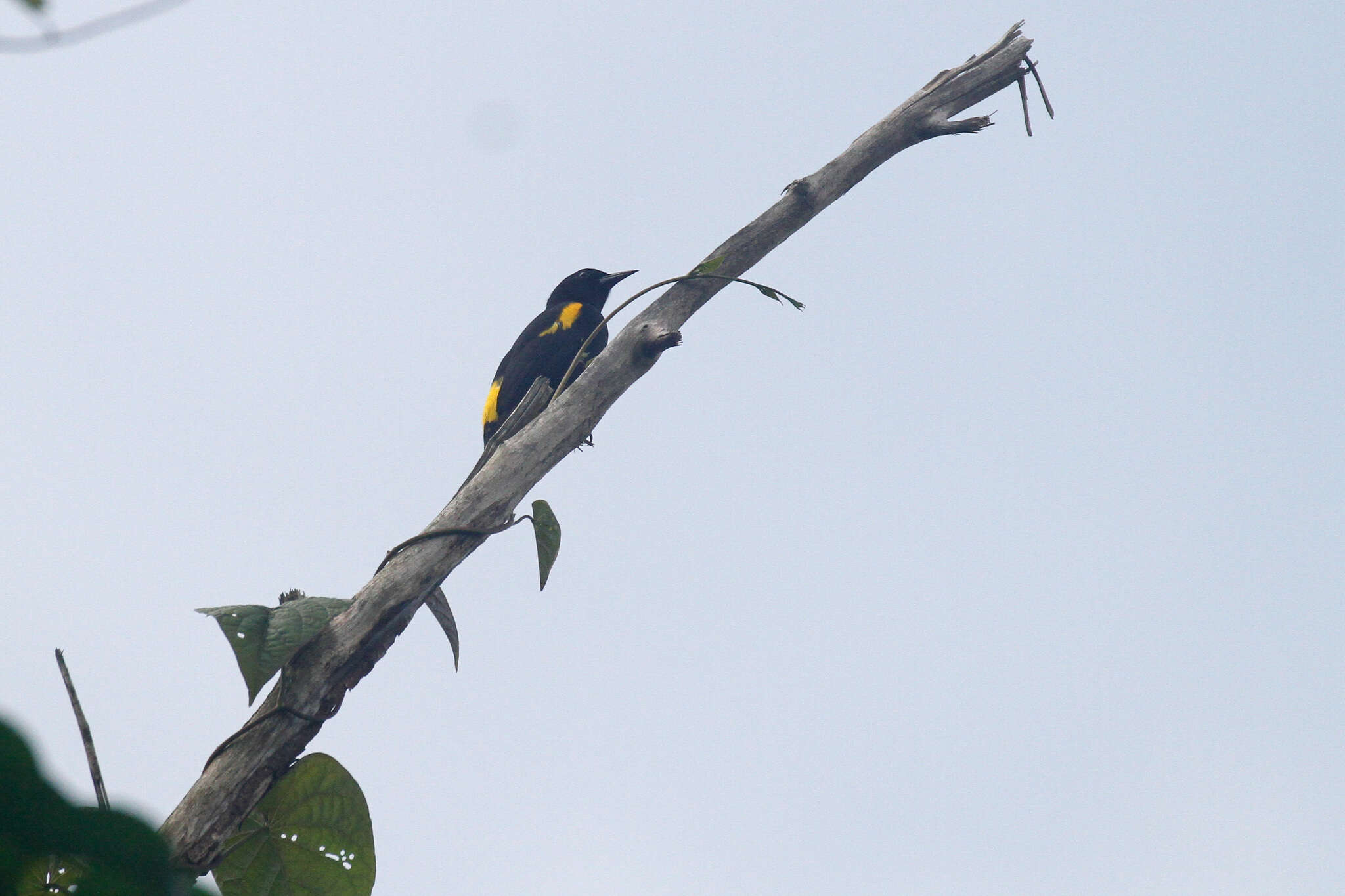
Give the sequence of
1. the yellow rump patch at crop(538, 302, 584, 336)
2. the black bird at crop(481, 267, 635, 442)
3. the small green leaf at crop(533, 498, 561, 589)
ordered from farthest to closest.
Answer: the yellow rump patch at crop(538, 302, 584, 336) → the black bird at crop(481, 267, 635, 442) → the small green leaf at crop(533, 498, 561, 589)

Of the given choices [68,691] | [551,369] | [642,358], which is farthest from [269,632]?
[551,369]

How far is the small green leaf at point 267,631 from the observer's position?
6.18 feet

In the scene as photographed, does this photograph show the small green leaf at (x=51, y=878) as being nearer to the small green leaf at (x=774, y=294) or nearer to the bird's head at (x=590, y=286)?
the small green leaf at (x=774, y=294)

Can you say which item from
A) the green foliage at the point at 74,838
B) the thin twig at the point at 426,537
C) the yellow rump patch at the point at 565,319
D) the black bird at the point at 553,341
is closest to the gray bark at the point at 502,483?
the thin twig at the point at 426,537

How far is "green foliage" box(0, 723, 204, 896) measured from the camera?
20.4 inches

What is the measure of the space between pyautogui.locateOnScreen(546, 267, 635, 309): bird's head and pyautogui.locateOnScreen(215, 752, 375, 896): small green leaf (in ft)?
15.4

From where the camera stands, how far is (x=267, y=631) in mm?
1920

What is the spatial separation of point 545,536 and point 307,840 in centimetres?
78

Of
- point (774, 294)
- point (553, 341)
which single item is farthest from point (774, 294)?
point (553, 341)

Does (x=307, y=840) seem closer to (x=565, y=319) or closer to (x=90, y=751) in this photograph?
(x=90, y=751)

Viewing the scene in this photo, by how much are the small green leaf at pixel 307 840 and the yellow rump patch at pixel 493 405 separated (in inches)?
156

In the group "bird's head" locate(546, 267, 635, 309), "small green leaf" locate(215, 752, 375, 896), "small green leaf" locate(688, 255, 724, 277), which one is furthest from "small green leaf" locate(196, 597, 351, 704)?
"bird's head" locate(546, 267, 635, 309)

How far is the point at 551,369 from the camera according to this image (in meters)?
5.75

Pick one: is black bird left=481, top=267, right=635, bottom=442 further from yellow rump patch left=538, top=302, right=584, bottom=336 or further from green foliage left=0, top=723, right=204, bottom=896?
green foliage left=0, top=723, right=204, bottom=896
